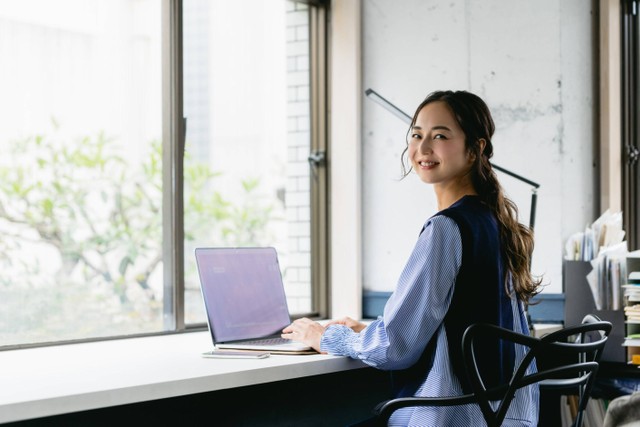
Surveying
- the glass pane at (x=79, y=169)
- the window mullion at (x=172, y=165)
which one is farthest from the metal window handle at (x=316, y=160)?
the glass pane at (x=79, y=169)

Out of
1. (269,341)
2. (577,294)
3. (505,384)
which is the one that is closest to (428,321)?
(505,384)

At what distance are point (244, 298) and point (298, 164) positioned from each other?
1257mm

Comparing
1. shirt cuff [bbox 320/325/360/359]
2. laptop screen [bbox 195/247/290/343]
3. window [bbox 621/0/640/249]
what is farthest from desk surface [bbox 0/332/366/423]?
window [bbox 621/0/640/249]

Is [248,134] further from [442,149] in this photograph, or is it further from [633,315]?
[633,315]

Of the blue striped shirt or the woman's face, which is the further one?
the woman's face

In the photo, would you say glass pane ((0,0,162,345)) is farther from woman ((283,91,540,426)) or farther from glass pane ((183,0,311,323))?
woman ((283,91,540,426))

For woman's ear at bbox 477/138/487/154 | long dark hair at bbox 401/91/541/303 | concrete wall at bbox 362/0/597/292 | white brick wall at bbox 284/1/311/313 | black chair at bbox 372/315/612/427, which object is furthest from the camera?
white brick wall at bbox 284/1/311/313

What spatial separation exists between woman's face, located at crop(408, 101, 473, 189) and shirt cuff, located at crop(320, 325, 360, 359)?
19.3 inches

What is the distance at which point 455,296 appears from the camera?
89.8 inches

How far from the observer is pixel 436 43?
12.7 ft

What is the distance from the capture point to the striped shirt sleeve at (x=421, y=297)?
2256mm

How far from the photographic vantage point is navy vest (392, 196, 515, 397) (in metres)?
2.28

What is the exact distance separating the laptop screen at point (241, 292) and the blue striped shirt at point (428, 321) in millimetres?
605

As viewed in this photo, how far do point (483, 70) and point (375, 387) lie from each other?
140 cm
